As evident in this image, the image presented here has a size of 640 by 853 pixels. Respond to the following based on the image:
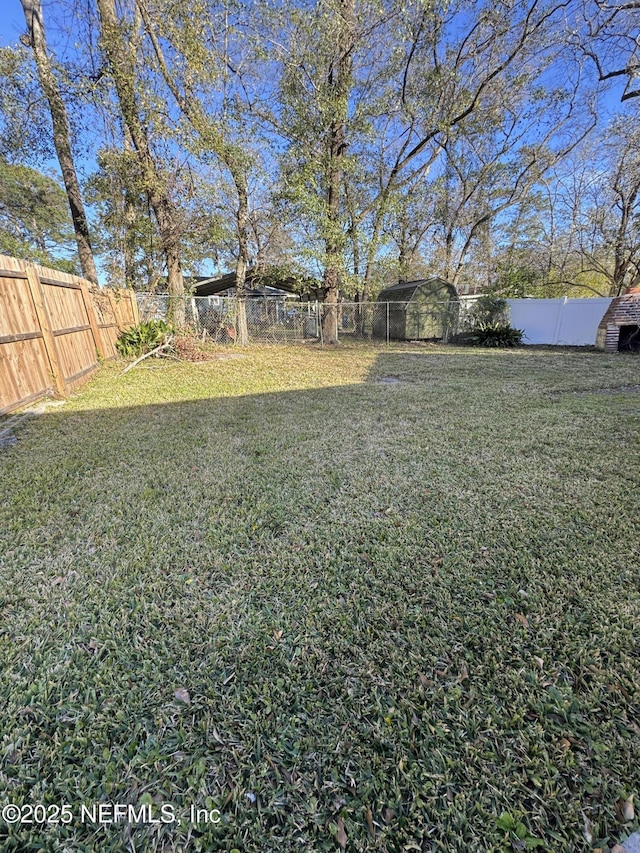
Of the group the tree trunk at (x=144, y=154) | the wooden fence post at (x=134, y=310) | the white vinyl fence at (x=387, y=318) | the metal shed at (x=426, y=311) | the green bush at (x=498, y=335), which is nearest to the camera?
the tree trunk at (x=144, y=154)

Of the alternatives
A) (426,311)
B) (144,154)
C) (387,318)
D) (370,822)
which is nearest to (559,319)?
(426,311)

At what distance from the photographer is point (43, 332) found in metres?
4.35

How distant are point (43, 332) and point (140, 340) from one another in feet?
11.8

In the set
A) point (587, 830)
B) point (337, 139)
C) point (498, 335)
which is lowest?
point (587, 830)

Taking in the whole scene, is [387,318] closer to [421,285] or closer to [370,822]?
[421,285]

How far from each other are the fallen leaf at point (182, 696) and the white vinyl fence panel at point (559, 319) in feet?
42.4

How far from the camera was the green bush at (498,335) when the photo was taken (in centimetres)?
1115

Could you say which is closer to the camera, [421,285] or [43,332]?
[43,332]

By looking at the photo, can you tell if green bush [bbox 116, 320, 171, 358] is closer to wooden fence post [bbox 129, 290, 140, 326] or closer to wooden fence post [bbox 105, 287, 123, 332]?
wooden fence post [bbox 105, 287, 123, 332]

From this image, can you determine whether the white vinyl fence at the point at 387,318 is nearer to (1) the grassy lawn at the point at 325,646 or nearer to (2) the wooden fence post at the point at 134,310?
(2) the wooden fence post at the point at 134,310

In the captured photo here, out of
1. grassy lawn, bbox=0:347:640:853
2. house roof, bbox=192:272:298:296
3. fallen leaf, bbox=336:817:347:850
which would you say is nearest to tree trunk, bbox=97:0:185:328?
house roof, bbox=192:272:298:296

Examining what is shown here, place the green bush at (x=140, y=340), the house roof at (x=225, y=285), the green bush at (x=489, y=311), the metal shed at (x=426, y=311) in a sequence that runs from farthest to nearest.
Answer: the house roof at (x=225, y=285)
the metal shed at (x=426, y=311)
the green bush at (x=489, y=311)
the green bush at (x=140, y=340)

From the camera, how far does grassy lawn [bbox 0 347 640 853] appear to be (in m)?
0.90

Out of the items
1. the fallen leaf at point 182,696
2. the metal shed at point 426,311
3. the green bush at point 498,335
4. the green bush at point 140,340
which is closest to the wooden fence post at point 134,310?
the green bush at point 140,340
